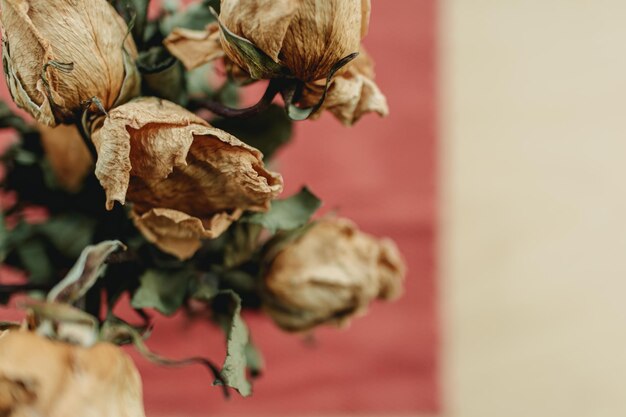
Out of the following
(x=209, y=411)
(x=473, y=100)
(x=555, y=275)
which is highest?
(x=473, y=100)

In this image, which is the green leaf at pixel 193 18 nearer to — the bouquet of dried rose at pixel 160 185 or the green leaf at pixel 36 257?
the bouquet of dried rose at pixel 160 185

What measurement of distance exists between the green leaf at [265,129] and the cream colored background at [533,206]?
29 centimetres

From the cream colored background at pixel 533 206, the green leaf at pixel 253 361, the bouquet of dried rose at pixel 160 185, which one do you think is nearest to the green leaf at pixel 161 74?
the bouquet of dried rose at pixel 160 185

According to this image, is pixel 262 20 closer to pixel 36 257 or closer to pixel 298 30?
pixel 298 30

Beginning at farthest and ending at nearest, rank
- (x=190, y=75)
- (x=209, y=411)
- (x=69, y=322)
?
1. (x=209, y=411)
2. (x=190, y=75)
3. (x=69, y=322)

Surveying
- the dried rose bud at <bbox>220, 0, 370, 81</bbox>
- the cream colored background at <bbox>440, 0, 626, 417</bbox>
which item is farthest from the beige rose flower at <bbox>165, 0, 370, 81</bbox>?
the cream colored background at <bbox>440, 0, 626, 417</bbox>

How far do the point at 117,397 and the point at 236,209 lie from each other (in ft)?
0.23

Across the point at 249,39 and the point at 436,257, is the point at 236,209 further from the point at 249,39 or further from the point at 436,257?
the point at 436,257

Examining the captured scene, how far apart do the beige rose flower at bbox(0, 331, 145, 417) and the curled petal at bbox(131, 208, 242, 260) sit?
0.15 ft

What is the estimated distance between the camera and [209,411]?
0.51 meters

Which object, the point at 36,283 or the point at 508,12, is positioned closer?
the point at 36,283

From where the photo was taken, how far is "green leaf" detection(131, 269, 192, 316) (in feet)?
0.85

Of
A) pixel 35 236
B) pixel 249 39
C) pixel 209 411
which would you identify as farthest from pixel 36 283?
pixel 209 411

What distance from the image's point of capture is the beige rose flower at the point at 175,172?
0.66ft
